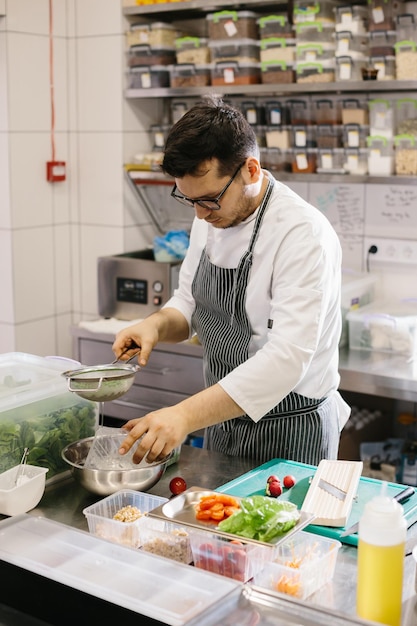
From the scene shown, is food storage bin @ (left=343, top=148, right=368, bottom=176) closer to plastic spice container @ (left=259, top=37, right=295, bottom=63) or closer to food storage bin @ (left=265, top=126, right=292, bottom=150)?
food storage bin @ (left=265, top=126, right=292, bottom=150)

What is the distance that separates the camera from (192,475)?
84.0 inches

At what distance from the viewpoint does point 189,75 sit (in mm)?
3934

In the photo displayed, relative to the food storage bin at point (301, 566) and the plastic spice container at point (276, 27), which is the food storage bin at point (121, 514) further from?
the plastic spice container at point (276, 27)

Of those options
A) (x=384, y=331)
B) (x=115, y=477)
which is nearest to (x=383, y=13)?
(x=384, y=331)

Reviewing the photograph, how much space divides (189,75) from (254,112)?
36cm

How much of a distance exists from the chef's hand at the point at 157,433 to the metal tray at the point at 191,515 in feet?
0.38

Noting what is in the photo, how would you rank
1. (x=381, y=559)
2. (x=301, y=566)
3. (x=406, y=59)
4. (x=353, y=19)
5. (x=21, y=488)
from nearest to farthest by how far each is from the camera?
(x=381, y=559)
(x=301, y=566)
(x=21, y=488)
(x=406, y=59)
(x=353, y=19)

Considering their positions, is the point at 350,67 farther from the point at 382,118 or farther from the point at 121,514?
the point at 121,514

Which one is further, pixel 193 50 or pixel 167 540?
pixel 193 50

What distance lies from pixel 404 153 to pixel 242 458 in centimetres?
169

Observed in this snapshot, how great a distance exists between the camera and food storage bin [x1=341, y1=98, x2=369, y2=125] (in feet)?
11.7

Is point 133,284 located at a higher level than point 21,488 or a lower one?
higher

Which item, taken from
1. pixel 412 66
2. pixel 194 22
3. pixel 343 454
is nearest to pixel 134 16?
pixel 194 22

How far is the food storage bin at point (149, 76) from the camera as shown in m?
3.98
